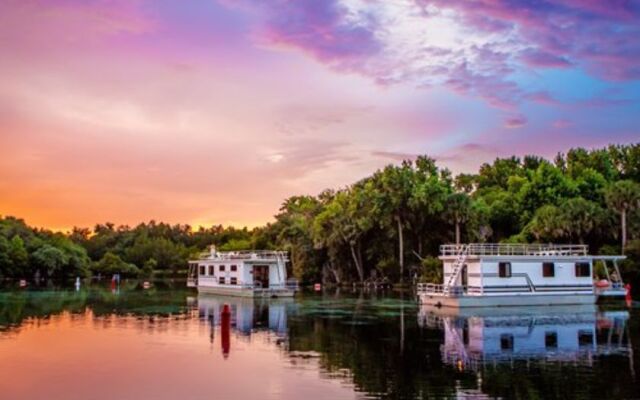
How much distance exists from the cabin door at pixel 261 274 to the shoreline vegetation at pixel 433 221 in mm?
16160

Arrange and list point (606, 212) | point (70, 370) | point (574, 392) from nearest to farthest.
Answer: point (574, 392) → point (70, 370) → point (606, 212)

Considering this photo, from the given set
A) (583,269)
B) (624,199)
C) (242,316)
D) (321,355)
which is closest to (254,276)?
(242,316)

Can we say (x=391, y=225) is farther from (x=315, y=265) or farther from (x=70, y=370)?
(x=70, y=370)

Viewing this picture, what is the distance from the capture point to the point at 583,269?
51.0 m

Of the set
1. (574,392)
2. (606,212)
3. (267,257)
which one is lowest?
(574,392)

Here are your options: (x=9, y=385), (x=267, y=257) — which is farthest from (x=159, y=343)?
(x=267, y=257)

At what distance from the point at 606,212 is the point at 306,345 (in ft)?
160

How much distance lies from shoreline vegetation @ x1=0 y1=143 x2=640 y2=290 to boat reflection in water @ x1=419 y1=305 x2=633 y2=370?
68.2ft

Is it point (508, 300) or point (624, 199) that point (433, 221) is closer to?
point (624, 199)

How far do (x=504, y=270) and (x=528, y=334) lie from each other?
1561 centimetres

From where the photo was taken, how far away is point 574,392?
65.3ft

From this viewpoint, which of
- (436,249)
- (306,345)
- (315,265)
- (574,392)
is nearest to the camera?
(574,392)

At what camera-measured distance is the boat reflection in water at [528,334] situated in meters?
26.5

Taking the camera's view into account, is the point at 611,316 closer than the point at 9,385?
No
